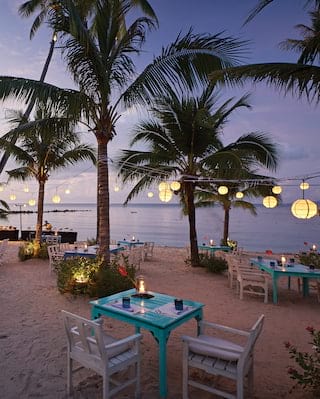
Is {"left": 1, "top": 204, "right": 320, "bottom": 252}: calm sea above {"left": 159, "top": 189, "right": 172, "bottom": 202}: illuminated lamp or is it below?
below

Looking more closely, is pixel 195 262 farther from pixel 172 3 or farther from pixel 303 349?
pixel 172 3

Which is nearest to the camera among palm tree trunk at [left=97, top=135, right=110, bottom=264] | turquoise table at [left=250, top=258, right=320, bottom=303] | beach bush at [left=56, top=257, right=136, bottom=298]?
beach bush at [left=56, top=257, right=136, bottom=298]

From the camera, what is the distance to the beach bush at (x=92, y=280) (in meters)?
5.96

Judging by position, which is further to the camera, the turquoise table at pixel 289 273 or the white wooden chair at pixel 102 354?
the turquoise table at pixel 289 273

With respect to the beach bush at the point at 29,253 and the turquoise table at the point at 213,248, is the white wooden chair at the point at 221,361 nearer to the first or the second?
the turquoise table at the point at 213,248

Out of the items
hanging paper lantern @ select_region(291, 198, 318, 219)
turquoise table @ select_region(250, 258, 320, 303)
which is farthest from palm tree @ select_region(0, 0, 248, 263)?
turquoise table @ select_region(250, 258, 320, 303)

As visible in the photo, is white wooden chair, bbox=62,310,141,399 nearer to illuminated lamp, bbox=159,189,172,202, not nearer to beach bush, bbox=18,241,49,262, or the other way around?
illuminated lamp, bbox=159,189,172,202

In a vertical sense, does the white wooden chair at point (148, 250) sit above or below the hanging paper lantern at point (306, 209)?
below

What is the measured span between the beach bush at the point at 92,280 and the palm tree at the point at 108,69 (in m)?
0.40

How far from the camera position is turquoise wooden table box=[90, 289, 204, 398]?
290 cm

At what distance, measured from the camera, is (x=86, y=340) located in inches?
109

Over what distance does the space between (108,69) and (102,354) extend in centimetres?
556

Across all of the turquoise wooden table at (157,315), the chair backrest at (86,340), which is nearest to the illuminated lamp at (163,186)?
the turquoise wooden table at (157,315)

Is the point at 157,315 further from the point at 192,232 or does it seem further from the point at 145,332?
the point at 192,232
